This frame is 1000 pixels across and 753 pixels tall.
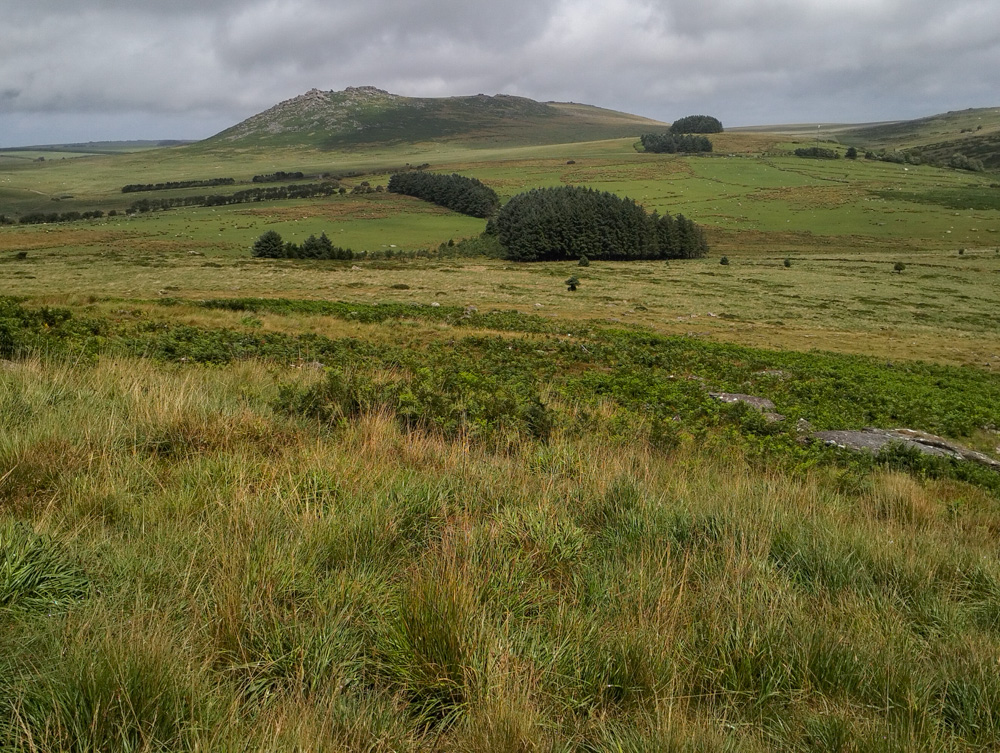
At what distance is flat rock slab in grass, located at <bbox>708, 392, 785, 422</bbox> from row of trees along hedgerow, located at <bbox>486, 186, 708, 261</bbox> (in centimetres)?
7123

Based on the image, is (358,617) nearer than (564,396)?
Yes

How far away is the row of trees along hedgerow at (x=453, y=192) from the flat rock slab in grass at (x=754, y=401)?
108 meters

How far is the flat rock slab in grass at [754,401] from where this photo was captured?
12797mm

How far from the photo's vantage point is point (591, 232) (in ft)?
283

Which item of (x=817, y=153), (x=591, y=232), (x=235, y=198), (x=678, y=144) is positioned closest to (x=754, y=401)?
(x=591, y=232)

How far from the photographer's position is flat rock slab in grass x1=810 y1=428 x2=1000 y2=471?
11211 mm

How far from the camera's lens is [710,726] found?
2.47 m

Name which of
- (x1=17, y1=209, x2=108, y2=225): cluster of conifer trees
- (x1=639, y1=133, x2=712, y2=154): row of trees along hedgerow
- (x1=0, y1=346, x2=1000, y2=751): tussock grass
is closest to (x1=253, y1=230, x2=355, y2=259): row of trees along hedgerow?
(x1=17, y1=209, x2=108, y2=225): cluster of conifer trees

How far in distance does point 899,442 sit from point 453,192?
392 ft

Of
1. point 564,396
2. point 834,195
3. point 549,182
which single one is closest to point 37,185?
point 549,182

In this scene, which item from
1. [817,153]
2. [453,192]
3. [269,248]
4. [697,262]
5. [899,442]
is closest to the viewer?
[899,442]

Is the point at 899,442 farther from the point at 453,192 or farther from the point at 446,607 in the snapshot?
the point at 453,192

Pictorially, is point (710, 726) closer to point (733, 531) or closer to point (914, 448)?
point (733, 531)

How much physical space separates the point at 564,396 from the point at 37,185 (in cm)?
21099
